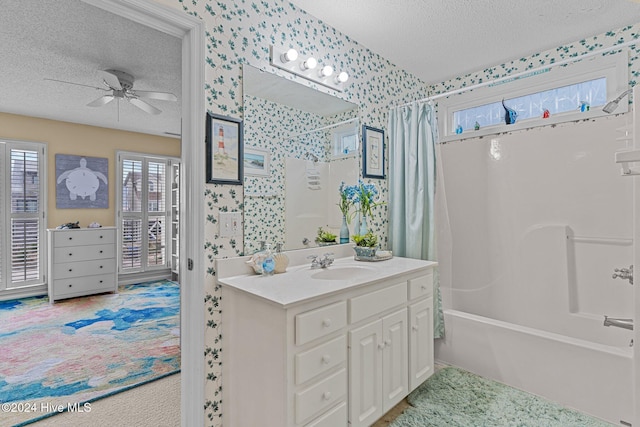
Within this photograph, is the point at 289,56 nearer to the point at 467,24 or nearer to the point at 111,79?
the point at 467,24

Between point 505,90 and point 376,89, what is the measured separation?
1.18 m

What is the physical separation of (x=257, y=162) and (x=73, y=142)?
4.27 metres

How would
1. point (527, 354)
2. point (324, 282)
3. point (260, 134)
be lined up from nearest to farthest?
1. point (324, 282)
2. point (260, 134)
3. point (527, 354)

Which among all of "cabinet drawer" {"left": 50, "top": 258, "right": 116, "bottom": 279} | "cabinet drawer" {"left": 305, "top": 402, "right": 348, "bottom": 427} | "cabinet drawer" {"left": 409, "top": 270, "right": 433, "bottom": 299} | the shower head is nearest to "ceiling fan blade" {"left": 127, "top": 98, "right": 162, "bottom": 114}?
"cabinet drawer" {"left": 50, "top": 258, "right": 116, "bottom": 279}

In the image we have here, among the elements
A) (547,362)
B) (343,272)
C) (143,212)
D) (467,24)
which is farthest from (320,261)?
(143,212)

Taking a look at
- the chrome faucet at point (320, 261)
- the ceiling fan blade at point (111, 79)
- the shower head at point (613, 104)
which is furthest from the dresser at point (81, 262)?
the shower head at point (613, 104)

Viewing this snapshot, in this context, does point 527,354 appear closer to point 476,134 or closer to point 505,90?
point 476,134

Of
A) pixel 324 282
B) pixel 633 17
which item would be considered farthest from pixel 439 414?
pixel 633 17

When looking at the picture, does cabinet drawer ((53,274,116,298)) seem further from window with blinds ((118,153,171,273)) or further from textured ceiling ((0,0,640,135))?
textured ceiling ((0,0,640,135))

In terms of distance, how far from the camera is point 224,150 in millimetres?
1651

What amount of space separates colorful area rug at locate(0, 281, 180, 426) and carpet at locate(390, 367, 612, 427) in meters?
1.79

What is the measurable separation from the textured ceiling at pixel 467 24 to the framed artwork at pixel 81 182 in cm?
427

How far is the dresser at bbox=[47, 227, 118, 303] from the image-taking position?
13.5ft

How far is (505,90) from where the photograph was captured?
2797mm
